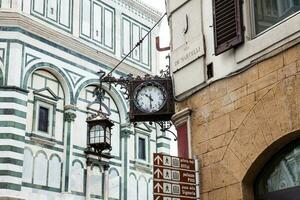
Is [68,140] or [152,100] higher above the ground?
[68,140]

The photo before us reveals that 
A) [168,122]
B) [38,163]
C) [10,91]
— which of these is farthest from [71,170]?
[168,122]

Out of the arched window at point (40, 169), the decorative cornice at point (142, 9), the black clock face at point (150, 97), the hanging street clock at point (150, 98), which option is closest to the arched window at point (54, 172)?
the arched window at point (40, 169)

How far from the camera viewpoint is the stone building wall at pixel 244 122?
6.16 m

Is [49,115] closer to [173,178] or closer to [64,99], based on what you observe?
[64,99]

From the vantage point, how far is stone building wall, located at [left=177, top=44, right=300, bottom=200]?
243 inches

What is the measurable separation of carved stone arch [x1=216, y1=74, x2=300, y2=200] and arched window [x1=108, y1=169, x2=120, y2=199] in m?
11.9

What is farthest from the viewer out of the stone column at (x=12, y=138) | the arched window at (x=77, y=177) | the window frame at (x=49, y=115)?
the arched window at (x=77, y=177)

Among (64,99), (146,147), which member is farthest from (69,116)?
(146,147)

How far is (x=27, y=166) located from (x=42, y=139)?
0.88 m

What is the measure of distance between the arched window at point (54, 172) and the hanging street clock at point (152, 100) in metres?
8.64

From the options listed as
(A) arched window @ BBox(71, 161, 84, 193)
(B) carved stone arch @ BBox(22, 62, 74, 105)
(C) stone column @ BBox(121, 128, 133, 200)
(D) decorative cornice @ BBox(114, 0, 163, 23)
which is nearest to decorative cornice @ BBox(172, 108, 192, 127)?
(B) carved stone arch @ BBox(22, 62, 74, 105)

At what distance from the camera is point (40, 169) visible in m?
16.3

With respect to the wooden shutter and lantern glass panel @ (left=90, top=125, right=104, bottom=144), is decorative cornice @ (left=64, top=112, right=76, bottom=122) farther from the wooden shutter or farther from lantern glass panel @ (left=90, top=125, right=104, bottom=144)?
the wooden shutter

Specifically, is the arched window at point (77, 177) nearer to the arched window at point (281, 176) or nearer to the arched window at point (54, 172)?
the arched window at point (54, 172)
